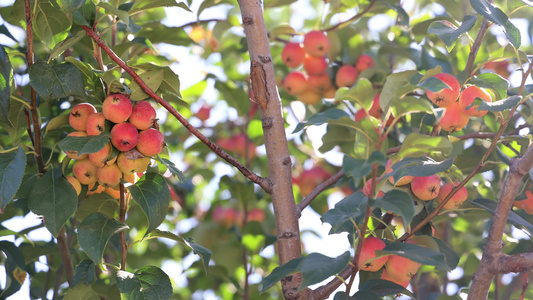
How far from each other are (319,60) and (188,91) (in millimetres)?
580

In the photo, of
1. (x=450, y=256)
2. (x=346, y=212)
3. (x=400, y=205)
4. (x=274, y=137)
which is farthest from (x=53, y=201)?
(x=450, y=256)

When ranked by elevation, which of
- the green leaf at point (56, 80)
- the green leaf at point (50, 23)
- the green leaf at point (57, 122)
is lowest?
the green leaf at point (57, 122)

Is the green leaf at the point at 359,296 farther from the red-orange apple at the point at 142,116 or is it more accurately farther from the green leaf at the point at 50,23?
the green leaf at the point at 50,23

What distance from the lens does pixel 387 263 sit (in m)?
1.23

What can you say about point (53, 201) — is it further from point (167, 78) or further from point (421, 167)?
point (421, 167)

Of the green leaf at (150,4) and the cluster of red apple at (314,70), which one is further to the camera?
the cluster of red apple at (314,70)

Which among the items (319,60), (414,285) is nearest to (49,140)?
(319,60)

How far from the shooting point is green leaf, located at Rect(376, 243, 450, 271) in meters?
0.97

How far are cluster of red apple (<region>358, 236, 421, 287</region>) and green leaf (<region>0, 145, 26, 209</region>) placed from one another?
2.23 feet

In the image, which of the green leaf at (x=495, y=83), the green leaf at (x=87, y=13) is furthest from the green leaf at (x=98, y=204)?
the green leaf at (x=495, y=83)

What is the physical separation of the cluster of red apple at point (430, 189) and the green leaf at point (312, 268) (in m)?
0.22

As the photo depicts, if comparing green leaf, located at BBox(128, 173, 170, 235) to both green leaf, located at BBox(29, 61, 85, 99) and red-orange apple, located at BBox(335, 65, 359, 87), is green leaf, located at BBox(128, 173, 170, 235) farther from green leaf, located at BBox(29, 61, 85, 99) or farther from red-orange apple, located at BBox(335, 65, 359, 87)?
red-orange apple, located at BBox(335, 65, 359, 87)

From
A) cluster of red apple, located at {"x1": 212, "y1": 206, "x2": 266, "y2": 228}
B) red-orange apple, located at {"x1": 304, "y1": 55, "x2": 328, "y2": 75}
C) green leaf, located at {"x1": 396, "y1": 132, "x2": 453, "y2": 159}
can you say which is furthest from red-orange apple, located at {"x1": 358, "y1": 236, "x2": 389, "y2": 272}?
cluster of red apple, located at {"x1": 212, "y1": 206, "x2": 266, "y2": 228}

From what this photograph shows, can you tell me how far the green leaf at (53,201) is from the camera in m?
1.20
